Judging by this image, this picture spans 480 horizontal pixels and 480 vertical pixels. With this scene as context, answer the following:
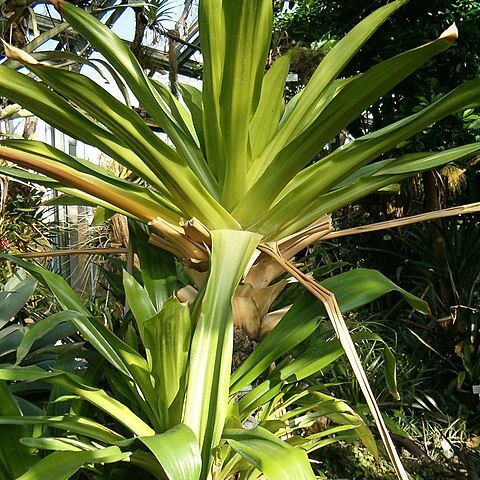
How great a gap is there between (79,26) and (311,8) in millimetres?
2378

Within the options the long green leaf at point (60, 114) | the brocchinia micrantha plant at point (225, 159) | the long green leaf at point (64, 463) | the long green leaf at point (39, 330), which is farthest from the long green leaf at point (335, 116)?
the long green leaf at point (64, 463)

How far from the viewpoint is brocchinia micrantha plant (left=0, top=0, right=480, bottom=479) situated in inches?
28.8

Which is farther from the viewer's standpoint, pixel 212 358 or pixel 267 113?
pixel 267 113

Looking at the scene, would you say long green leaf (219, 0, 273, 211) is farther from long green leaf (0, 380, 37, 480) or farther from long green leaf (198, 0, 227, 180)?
long green leaf (0, 380, 37, 480)

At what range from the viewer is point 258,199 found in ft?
2.82

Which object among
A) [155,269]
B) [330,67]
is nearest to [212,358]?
[155,269]

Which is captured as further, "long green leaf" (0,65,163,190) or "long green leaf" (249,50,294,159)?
"long green leaf" (249,50,294,159)

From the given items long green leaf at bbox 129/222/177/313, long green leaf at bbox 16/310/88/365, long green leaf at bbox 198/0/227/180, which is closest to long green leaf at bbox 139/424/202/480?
long green leaf at bbox 16/310/88/365

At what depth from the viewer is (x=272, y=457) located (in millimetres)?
603

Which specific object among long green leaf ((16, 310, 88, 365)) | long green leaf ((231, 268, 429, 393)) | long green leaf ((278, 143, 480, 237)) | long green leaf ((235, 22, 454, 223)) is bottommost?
long green leaf ((231, 268, 429, 393))

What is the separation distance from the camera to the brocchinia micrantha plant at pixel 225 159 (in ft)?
2.40

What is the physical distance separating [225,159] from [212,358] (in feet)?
1.19

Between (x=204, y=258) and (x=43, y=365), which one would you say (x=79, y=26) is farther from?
(x=43, y=365)

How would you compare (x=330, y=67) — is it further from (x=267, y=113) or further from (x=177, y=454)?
(x=177, y=454)
